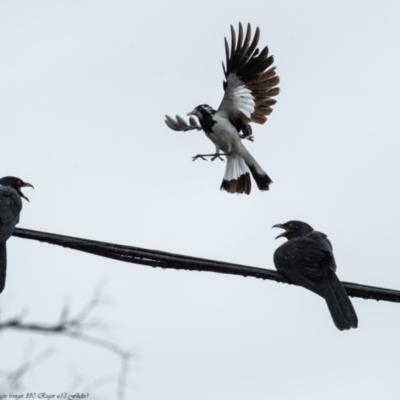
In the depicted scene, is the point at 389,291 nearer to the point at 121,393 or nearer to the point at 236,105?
the point at 121,393

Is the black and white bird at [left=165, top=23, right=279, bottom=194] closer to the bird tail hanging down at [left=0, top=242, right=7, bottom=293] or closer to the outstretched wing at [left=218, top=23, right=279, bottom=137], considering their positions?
the outstretched wing at [left=218, top=23, right=279, bottom=137]

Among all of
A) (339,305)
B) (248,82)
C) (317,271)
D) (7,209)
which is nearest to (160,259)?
(339,305)

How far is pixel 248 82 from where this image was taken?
11.4 m

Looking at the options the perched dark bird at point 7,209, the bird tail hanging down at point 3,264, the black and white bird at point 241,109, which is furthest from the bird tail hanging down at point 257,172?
the bird tail hanging down at point 3,264

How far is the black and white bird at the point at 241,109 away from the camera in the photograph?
37.2 ft

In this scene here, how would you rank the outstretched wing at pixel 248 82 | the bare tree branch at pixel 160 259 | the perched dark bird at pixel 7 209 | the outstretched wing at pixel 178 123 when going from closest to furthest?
the bare tree branch at pixel 160 259 < the perched dark bird at pixel 7 209 < the outstretched wing at pixel 248 82 < the outstretched wing at pixel 178 123

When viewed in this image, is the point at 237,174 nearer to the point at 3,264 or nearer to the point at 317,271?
the point at 317,271

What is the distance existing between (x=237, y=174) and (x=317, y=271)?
18.5 feet

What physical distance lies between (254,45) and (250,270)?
21.5ft

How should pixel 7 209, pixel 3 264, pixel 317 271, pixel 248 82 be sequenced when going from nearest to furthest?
pixel 3 264
pixel 317 271
pixel 7 209
pixel 248 82

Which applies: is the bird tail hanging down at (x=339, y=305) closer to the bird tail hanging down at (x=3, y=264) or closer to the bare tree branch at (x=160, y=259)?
the bare tree branch at (x=160, y=259)

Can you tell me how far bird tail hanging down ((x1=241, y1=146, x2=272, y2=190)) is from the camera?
11703 mm

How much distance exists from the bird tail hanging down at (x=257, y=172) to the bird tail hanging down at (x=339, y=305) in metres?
5.50

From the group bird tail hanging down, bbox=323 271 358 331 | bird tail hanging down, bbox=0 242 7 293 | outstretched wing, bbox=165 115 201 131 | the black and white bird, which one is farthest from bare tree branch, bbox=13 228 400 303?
outstretched wing, bbox=165 115 201 131
